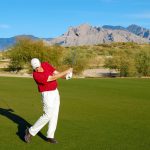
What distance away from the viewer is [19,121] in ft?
47.5

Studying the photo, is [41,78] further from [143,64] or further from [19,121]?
[143,64]

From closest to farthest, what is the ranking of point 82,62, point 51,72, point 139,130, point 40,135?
point 51,72
point 40,135
point 139,130
point 82,62

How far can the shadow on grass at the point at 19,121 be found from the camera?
12.2 meters

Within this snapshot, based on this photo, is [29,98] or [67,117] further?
[29,98]

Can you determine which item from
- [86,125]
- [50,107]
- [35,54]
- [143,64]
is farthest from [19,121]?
[35,54]

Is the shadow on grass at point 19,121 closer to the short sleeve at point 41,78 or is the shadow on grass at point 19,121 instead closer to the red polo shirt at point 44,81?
the red polo shirt at point 44,81

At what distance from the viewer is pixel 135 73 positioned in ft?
172

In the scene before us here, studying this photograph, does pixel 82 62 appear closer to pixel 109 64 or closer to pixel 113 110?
pixel 109 64

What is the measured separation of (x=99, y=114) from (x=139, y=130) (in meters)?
3.65

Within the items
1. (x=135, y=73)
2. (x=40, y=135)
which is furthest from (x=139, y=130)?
(x=135, y=73)

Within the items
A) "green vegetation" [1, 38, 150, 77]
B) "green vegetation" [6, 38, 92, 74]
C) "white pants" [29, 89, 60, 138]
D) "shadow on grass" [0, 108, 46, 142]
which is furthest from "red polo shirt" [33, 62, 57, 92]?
"green vegetation" [6, 38, 92, 74]

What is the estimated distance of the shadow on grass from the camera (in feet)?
40.1

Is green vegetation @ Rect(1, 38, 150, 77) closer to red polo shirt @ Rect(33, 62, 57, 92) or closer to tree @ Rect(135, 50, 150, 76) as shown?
tree @ Rect(135, 50, 150, 76)

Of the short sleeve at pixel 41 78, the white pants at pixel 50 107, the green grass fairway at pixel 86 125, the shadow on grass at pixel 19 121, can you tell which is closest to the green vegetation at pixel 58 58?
the green grass fairway at pixel 86 125
